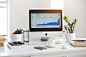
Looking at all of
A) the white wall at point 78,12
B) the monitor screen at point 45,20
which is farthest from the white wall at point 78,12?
the monitor screen at point 45,20

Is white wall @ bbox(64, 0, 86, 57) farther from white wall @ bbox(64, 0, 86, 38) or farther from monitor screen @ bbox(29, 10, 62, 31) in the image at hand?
monitor screen @ bbox(29, 10, 62, 31)

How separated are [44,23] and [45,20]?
0.05 m

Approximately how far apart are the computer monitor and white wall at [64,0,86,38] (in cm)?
157

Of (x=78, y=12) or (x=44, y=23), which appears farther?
(x=78, y=12)

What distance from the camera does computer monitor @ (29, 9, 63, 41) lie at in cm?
165

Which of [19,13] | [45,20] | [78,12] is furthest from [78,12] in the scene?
[45,20]

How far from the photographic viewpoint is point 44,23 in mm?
1664

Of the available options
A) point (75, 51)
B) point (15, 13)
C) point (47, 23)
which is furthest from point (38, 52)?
point (15, 13)

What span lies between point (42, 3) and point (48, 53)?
7.27ft

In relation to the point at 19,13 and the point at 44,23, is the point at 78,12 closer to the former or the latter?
the point at 19,13

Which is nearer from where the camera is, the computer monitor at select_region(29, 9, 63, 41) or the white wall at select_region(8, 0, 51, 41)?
the computer monitor at select_region(29, 9, 63, 41)

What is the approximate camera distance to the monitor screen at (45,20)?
1.66 m

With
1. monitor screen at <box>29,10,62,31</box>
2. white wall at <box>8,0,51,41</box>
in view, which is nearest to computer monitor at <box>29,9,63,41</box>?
monitor screen at <box>29,10,62,31</box>

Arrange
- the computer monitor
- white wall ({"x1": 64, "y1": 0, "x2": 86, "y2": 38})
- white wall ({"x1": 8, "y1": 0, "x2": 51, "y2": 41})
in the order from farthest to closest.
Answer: white wall ({"x1": 64, "y1": 0, "x2": 86, "y2": 38}) < white wall ({"x1": 8, "y1": 0, "x2": 51, "y2": 41}) < the computer monitor
